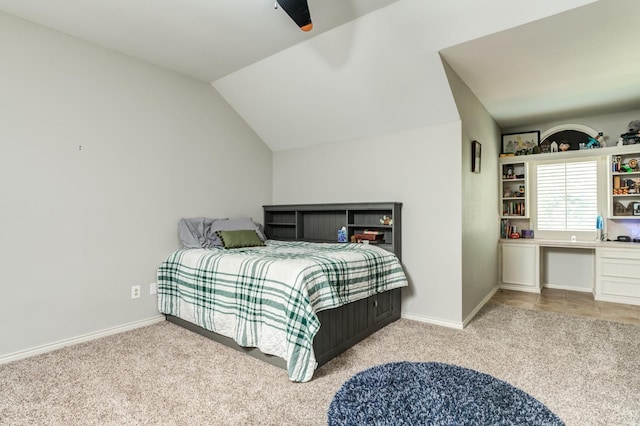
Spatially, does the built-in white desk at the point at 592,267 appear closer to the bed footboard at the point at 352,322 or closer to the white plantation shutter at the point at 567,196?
the white plantation shutter at the point at 567,196

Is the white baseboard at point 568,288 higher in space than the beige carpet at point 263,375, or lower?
higher

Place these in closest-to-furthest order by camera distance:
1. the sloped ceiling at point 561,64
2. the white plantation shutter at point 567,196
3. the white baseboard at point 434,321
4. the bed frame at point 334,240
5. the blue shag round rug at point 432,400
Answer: the blue shag round rug at point 432,400, the sloped ceiling at point 561,64, the bed frame at point 334,240, the white baseboard at point 434,321, the white plantation shutter at point 567,196

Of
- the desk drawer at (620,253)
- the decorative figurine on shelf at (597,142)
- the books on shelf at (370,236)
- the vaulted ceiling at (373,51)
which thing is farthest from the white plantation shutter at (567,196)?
the books on shelf at (370,236)

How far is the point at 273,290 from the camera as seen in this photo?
7.51 feet

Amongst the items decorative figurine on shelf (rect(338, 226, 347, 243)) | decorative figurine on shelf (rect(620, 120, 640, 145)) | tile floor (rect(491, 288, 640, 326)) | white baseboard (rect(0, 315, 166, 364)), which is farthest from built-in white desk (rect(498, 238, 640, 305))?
white baseboard (rect(0, 315, 166, 364))

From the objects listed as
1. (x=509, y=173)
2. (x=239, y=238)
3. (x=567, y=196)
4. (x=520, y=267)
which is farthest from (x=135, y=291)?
(x=567, y=196)

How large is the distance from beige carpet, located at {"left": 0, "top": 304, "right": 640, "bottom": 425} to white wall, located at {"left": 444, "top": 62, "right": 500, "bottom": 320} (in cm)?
58

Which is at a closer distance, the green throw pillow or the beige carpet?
the beige carpet

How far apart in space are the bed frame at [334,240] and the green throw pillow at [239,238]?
0.65 m

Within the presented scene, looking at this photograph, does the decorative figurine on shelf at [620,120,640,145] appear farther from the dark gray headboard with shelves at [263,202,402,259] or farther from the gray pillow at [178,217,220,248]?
the gray pillow at [178,217,220,248]

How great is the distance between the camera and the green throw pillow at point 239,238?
340cm

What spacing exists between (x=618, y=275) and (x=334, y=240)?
3.37m

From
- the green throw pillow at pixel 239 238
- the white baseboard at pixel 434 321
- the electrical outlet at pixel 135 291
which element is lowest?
the white baseboard at pixel 434 321

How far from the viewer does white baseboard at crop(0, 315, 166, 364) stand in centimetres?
241
